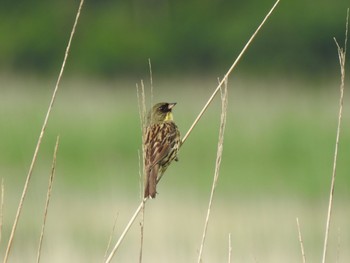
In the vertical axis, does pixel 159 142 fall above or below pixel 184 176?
below

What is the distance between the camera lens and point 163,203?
1405 centimetres

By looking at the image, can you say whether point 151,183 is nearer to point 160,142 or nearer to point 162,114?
point 160,142

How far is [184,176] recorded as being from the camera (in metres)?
16.5

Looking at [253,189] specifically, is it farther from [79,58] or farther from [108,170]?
[79,58]

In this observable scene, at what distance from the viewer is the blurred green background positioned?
12.9 m

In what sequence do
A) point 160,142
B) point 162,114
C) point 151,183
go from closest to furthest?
point 151,183
point 160,142
point 162,114

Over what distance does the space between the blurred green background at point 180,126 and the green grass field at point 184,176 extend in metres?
0.03

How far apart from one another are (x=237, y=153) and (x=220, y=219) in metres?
4.54

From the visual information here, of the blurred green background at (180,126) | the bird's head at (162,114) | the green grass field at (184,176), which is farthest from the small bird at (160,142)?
the green grass field at (184,176)

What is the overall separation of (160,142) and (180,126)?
11.5m

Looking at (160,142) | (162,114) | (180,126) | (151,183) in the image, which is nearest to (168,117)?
(162,114)

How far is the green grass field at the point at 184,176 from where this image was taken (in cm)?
1239

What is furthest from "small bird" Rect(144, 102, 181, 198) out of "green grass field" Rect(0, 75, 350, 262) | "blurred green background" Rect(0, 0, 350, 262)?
"green grass field" Rect(0, 75, 350, 262)

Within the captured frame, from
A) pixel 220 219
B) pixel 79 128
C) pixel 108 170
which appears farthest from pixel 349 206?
pixel 79 128
